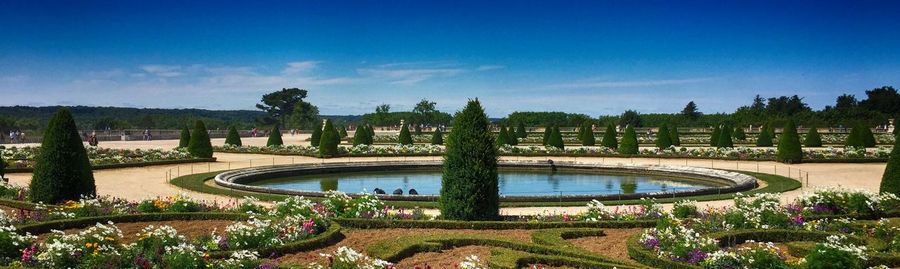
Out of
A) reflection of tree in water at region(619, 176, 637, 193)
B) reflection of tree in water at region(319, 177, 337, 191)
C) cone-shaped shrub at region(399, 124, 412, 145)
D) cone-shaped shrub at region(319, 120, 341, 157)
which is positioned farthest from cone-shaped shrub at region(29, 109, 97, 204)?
cone-shaped shrub at region(399, 124, 412, 145)

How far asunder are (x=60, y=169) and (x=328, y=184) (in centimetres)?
956

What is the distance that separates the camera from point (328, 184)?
912 inches

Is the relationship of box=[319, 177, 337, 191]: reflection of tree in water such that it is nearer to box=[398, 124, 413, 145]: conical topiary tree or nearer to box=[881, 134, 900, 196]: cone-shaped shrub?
box=[881, 134, 900, 196]: cone-shaped shrub

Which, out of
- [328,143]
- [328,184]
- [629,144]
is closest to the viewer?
[328,184]

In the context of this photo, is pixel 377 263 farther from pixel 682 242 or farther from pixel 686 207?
pixel 686 207

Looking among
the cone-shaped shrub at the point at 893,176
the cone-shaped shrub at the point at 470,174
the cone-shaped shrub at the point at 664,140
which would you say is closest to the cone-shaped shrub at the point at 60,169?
the cone-shaped shrub at the point at 470,174

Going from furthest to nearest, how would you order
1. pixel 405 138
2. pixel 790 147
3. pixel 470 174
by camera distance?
1. pixel 405 138
2. pixel 790 147
3. pixel 470 174

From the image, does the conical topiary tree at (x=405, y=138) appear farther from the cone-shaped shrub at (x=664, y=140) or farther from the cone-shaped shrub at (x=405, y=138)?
the cone-shaped shrub at (x=664, y=140)

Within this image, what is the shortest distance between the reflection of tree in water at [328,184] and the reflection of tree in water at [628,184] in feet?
29.1

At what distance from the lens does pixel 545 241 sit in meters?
10.0

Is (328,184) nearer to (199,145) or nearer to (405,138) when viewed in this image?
(199,145)

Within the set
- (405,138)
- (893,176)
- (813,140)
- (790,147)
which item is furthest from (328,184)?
(813,140)

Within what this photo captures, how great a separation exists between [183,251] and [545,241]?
487cm

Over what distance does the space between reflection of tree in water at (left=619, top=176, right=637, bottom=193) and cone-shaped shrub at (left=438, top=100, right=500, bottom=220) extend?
31.5ft
